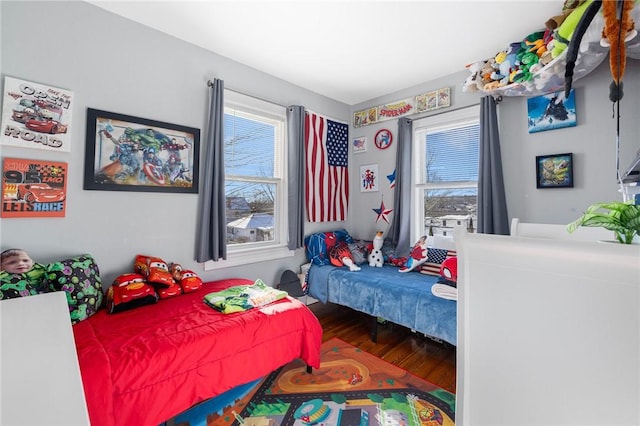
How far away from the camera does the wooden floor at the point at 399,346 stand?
218cm

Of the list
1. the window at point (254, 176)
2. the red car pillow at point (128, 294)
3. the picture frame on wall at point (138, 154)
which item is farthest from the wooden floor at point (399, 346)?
the picture frame on wall at point (138, 154)

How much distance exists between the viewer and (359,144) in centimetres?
382

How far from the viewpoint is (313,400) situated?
6.03 ft

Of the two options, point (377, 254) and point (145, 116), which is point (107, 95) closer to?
point (145, 116)

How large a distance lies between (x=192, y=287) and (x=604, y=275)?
2.36 meters

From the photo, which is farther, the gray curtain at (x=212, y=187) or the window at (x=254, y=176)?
the window at (x=254, y=176)

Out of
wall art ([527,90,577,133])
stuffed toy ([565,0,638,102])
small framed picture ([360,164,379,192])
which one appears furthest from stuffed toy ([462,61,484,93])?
stuffed toy ([565,0,638,102])

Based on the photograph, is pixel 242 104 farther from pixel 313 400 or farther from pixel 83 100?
pixel 313 400

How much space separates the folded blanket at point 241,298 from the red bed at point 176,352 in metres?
0.05

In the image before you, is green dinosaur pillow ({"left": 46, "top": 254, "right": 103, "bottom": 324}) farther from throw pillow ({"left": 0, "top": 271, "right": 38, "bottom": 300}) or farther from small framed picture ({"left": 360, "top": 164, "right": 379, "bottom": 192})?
small framed picture ({"left": 360, "top": 164, "right": 379, "bottom": 192})

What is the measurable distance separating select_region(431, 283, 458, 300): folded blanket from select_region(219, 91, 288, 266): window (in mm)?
1621

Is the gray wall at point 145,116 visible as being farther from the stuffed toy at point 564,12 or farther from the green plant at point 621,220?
the green plant at point 621,220

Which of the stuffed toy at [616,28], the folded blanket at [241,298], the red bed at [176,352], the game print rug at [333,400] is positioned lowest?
the game print rug at [333,400]

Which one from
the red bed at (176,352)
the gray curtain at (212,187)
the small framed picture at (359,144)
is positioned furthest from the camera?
the small framed picture at (359,144)
